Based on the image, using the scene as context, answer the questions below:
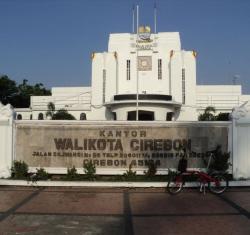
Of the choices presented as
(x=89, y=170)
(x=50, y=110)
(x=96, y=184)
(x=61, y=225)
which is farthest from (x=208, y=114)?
(x=61, y=225)

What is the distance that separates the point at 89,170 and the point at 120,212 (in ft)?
14.8

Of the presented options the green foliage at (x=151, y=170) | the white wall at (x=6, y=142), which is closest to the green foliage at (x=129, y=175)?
the green foliage at (x=151, y=170)

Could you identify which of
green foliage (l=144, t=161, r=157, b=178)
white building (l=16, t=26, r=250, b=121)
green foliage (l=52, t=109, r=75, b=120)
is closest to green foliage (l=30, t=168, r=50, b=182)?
green foliage (l=144, t=161, r=157, b=178)

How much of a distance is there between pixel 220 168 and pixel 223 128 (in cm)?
139

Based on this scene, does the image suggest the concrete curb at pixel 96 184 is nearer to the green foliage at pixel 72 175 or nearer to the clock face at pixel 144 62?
the green foliage at pixel 72 175

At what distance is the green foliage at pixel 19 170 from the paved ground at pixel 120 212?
1.12 meters

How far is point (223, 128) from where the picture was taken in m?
13.6

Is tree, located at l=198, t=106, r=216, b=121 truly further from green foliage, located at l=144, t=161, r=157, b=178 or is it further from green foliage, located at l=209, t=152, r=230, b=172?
green foliage, located at l=144, t=161, r=157, b=178

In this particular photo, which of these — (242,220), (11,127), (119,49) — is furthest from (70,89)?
(242,220)

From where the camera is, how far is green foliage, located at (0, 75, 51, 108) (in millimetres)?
68562

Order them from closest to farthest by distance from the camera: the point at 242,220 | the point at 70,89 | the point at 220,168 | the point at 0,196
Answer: the point at 242,220, the point at 0,196, the point at 220,168, the point at 70,89

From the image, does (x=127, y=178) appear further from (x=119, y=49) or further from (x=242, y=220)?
(x=119, y=49)

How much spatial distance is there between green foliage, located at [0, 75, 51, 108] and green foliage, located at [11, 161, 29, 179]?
186 ft

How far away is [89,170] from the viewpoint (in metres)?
13.4
